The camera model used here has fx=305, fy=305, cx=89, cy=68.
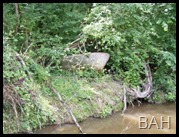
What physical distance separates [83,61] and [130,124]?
5.78 feet

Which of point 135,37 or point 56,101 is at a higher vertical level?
point 135,37

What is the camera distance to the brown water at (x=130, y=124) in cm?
493

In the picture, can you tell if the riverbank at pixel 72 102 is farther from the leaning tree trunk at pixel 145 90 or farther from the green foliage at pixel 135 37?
the green foliage at pixel 135 37

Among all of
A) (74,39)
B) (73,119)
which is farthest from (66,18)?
(73,119)

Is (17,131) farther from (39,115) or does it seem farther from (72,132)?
(72,132)

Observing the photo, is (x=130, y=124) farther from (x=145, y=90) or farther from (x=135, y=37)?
(x=135, y=37)

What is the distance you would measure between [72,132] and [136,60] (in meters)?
2.68

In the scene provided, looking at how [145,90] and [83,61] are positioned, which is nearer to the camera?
[83,61]

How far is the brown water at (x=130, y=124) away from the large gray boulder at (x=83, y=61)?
114 cm

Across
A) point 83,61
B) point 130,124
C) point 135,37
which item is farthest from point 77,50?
point 130,124

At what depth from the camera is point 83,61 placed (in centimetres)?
641

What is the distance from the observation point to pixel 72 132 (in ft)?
15.8

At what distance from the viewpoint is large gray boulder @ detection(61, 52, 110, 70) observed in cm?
632

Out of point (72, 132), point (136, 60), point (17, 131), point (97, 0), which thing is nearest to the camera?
point (17, 131)
